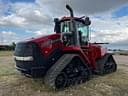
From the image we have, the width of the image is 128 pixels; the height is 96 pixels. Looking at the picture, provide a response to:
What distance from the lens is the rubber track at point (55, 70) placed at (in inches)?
345

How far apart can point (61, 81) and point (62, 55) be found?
49.4 inches

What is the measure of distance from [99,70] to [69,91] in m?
3.55

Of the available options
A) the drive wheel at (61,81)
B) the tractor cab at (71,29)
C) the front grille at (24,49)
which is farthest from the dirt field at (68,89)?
the tractor cab at (71,29)

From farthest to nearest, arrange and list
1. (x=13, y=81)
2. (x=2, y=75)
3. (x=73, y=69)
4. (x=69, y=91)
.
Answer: (x=2, y=75), (x=13, y=81), (x=73, y=69), (x=69, y=91)

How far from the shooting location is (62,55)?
9.91m

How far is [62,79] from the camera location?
9078 millimetres

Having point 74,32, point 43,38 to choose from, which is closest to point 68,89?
point 43,38

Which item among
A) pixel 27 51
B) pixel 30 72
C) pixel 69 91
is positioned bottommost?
pixel 69 91

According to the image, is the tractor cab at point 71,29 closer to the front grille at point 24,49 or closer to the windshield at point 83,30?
the windshield at point 83,30

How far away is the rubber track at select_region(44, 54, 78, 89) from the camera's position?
877 cm

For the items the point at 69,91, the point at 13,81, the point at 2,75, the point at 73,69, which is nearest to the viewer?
the point at 69,91

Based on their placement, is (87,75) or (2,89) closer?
(2,89)

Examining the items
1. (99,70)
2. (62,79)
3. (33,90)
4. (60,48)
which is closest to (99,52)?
(99,70)

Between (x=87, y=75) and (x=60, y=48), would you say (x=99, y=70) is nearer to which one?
(x=87, y=75)
